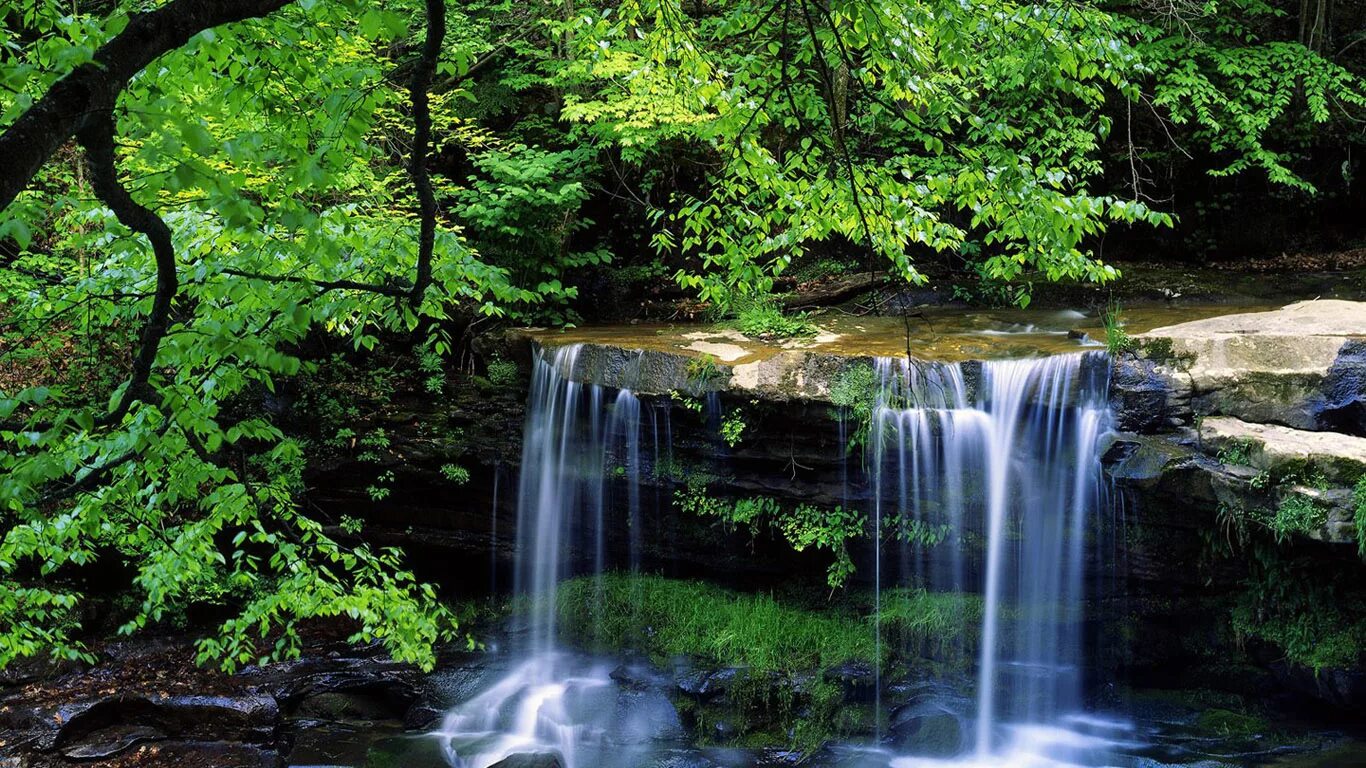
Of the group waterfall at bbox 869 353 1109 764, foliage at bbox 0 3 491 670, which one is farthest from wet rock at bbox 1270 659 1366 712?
foliage at bbox 0 3 491 670

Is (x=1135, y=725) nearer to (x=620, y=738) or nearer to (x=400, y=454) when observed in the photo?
(x=620, y=738)

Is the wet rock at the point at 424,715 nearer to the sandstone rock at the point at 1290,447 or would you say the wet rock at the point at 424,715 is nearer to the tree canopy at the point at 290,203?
the tree canopy at the point at 290,203

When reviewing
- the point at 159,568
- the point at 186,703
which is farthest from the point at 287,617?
the point at 159,568

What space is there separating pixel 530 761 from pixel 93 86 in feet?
21.1

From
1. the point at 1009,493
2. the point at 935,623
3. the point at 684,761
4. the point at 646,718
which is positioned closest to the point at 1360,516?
the point at 1009,493

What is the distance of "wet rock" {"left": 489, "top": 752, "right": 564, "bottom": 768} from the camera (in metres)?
7.27

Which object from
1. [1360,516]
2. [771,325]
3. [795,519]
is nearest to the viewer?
[1360,516]

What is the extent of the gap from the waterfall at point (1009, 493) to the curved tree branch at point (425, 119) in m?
5.57

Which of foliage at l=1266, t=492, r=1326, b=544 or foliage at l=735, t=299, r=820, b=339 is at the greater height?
foliage at l=735, t=299, r=820, b=339

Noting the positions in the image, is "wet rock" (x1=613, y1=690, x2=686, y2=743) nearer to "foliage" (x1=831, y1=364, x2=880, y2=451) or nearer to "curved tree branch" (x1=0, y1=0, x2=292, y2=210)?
"foliage" (x1=831, y1=364, x2=880, y2=451)

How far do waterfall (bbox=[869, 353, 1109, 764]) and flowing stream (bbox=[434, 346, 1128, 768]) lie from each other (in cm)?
1

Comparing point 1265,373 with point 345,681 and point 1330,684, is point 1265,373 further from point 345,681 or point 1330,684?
point 345,681

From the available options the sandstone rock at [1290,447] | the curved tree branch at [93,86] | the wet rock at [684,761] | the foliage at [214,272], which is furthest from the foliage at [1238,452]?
the curved tree branch at [93,86]

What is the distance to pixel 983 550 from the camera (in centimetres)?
823
